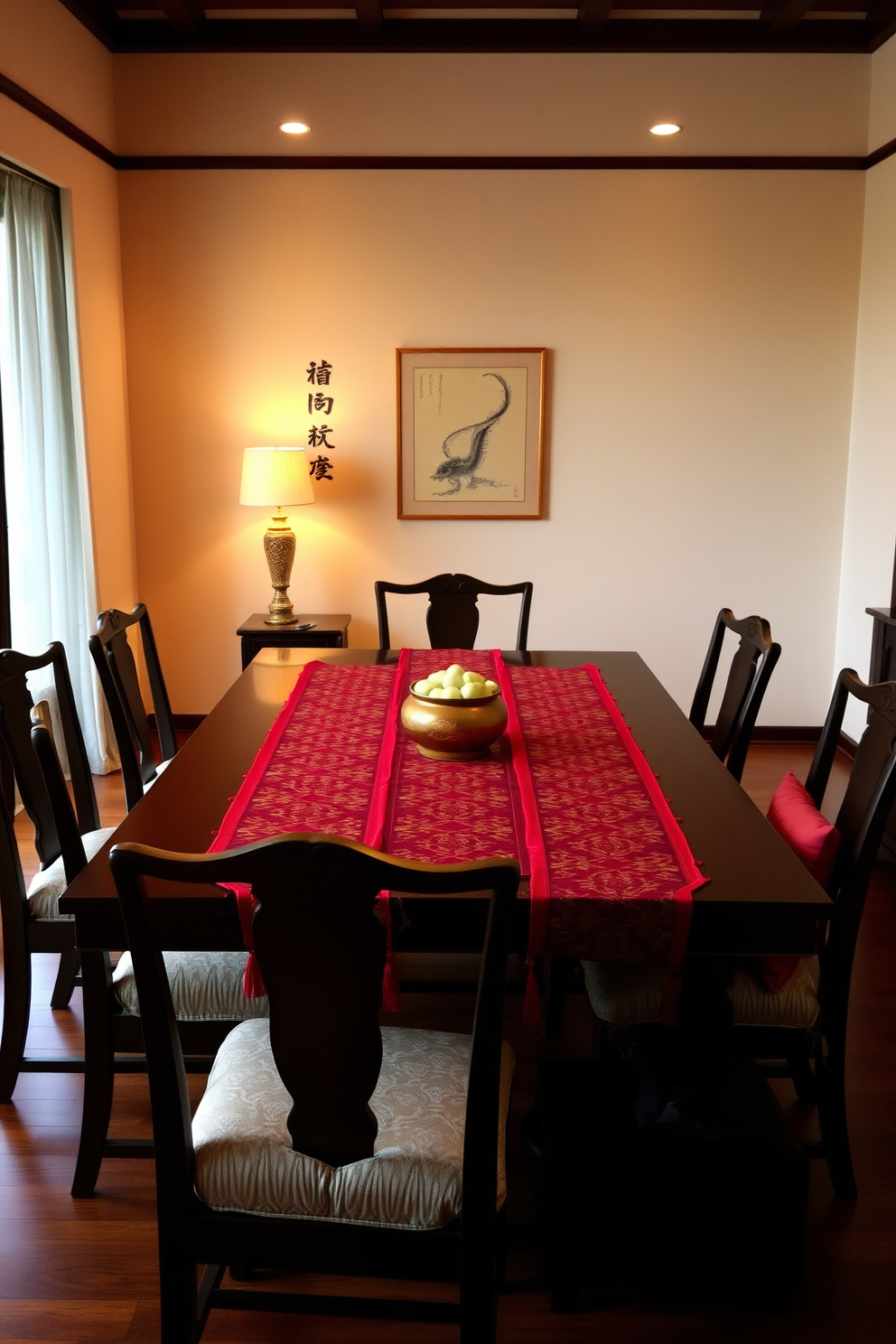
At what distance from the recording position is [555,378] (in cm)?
489

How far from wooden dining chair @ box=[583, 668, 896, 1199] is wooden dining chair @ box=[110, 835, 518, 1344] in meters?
0.50

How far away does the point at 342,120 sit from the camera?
4.66 metres

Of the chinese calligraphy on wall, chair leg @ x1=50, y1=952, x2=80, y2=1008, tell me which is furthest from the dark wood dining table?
the chinese calligraphy on wall

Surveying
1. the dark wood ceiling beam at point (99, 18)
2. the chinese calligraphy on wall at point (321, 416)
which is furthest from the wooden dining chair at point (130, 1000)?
the dark wood ceiling beam at point (99, 18)

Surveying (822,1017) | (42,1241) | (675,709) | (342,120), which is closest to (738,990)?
(822,1017)

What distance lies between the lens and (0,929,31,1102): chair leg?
7.45 feet

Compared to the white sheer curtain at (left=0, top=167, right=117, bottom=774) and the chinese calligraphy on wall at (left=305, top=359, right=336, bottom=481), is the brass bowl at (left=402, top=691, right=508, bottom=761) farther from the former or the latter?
the chinese calligraphy on wall at (left=305, top=359, right=336, bottom=481)

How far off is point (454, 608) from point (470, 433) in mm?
1522

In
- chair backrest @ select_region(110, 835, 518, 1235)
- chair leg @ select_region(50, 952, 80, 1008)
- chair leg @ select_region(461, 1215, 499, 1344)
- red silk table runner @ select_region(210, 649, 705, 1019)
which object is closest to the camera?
chair backrest @ select_region(110, 835, 518, 1235)

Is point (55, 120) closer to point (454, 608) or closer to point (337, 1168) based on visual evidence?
point (454, 608)

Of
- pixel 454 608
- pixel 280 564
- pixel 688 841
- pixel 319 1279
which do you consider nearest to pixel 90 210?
pixel 280 564

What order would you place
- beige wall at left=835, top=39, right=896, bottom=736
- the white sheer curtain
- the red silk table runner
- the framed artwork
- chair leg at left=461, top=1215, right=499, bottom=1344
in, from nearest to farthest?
chair leg at left=461, top=1215, right=499, bottom=1344
the red silk table runner
the white sheer curtain
beige wall at left=835, top=39, right=896, bottom=736
the framed artwork

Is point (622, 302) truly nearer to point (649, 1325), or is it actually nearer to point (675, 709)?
point (675, 709)

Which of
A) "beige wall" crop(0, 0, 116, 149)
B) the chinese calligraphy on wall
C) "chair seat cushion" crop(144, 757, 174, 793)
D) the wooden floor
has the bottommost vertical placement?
the wooden floor
